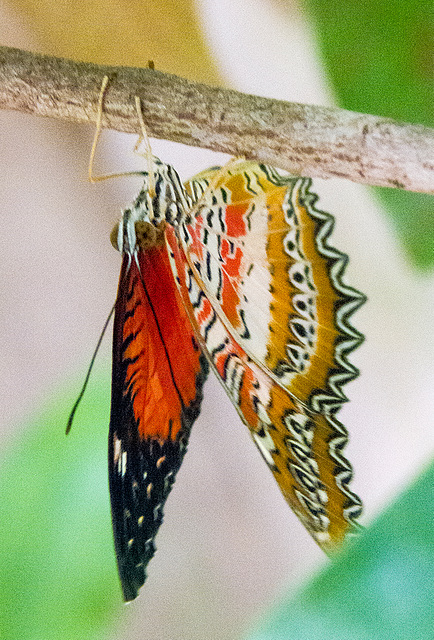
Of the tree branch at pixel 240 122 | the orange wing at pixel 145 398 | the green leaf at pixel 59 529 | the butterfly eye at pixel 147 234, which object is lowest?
the green leaf at pixel 59 529

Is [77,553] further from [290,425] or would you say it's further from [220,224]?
[220,224]

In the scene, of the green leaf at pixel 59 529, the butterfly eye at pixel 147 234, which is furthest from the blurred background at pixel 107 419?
the butterfly eye at pixel 147 234

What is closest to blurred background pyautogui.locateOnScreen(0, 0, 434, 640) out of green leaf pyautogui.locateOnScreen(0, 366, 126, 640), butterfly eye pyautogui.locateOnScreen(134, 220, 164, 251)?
green leaf pyautogui.locateOnScreen(0, 366, 126, 640)

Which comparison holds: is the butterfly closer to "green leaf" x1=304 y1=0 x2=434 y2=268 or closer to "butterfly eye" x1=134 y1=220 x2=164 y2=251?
"butterfly eye" x1=134 y1=220 x2=164 y2=251

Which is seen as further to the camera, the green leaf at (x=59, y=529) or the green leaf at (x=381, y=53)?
the green leaf at (x=59, y=529)

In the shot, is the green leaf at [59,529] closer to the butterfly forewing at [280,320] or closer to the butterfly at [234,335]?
the butterfly at [234,335]

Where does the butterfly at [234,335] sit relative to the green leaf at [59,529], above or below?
above
